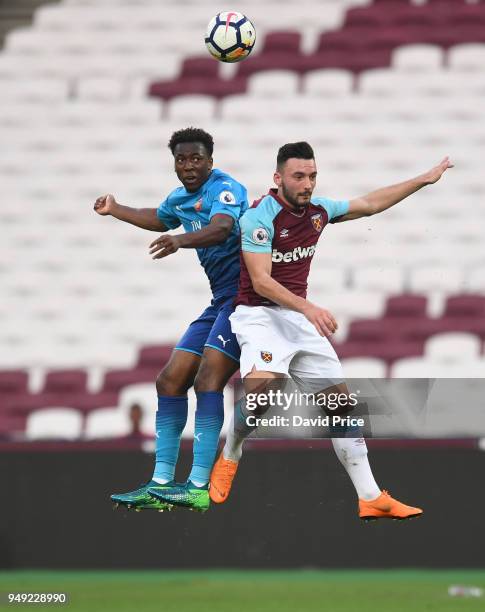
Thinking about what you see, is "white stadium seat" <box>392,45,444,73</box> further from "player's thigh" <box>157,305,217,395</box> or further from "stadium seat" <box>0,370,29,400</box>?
"player's thigh" <box>157,305,217,395</box>

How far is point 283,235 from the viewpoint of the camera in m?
6.86

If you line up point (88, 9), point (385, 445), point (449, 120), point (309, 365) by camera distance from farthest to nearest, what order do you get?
point (88, 9), point (449, 120), point (385, 445), point (309, 365)

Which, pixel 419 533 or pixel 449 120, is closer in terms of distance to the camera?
pixel 419 533

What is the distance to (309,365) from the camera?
23.0 feet

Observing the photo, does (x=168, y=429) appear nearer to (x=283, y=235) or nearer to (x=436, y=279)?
(x=283, y=235)

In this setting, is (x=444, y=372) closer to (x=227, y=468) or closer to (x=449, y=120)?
(x=449, y=120)

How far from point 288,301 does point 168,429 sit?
1076mm

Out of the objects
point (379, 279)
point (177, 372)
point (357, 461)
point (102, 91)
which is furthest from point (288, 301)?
point (102, 91)

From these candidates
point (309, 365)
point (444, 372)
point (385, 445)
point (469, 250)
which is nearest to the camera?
point (309, 365)

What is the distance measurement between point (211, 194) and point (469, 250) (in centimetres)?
853

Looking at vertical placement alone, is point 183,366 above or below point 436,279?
below

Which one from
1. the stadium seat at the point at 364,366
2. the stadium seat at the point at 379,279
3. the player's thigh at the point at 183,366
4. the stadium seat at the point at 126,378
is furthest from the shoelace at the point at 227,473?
the stadium seat at the point at 379,279

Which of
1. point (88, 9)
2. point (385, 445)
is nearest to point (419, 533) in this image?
point (385, 445)

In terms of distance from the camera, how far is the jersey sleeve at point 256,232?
6707 millimetres
